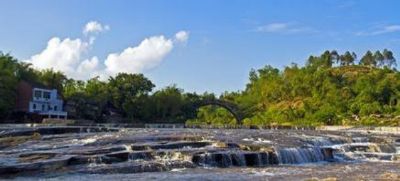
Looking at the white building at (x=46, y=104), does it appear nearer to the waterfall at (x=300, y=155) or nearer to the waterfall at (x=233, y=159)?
the waterfall at (x=300, y=155)

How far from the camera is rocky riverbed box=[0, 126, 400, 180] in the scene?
84.6 feet

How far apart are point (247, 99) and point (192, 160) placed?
110m

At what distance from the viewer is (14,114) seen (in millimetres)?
90125

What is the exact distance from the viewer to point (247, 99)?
140m

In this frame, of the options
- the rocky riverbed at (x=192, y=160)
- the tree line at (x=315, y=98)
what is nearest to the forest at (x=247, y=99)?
the tree line at (x=315, y=98)

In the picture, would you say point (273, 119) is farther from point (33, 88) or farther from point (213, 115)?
point (33, 88)

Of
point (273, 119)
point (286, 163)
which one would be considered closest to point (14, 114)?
point (273, 119)

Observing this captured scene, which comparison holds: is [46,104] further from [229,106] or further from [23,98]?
[229,106]

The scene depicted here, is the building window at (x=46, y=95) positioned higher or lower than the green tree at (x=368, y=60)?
lower

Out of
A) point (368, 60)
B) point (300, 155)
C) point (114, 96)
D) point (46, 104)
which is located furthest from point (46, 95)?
point (368, 60)

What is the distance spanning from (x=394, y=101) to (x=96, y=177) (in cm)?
8891

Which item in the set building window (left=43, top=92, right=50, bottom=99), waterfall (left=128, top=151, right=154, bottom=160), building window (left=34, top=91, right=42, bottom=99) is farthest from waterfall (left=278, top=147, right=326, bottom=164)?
building window (left=43, top=92, right=50, bottom=99)

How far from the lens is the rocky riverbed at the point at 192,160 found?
2580 cm

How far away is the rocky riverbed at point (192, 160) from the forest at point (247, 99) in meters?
48.9
